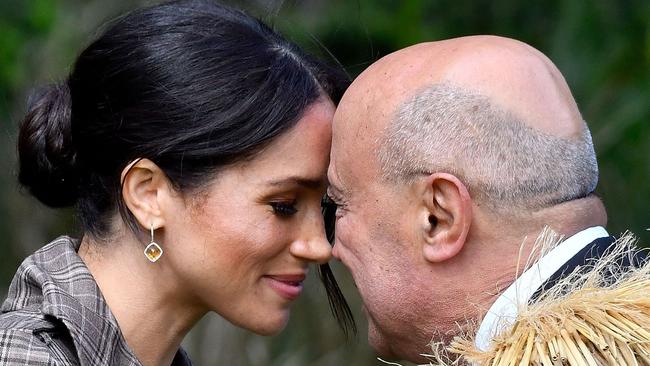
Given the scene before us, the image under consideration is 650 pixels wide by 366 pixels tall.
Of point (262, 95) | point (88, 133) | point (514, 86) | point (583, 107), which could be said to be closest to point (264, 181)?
point (262, 95)

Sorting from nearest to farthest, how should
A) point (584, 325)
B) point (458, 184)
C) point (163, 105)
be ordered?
point (584, 325)
point (458, 184)
point (163, 105)

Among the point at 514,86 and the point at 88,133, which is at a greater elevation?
→ the point at 514,86

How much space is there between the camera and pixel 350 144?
10.3 ft

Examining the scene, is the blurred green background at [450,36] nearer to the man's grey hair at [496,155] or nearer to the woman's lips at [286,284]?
the woman's lips at [286,284]

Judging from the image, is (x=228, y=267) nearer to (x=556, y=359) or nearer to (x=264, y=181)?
(x=264, y=181)

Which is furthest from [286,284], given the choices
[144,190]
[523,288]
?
[523,288]

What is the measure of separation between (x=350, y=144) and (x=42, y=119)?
0.85 m

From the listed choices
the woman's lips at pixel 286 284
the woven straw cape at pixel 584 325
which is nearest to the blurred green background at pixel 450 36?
the woman's lips at pixel 286 284

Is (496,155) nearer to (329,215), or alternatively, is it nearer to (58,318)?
(329,215)

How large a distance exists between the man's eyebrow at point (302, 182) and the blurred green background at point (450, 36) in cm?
135

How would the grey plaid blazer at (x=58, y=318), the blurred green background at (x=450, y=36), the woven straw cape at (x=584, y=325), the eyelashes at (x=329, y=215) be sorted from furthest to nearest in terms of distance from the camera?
the blurred green background at (x=450, y=36)
the eyelashes at (x=329, y=215)
the grey plaid blazer at (x=58, y=318)
the woven straw cape at (x=584, y=325)

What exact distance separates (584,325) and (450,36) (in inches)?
132

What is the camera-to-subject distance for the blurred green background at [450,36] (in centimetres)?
549

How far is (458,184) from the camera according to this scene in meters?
2.87
